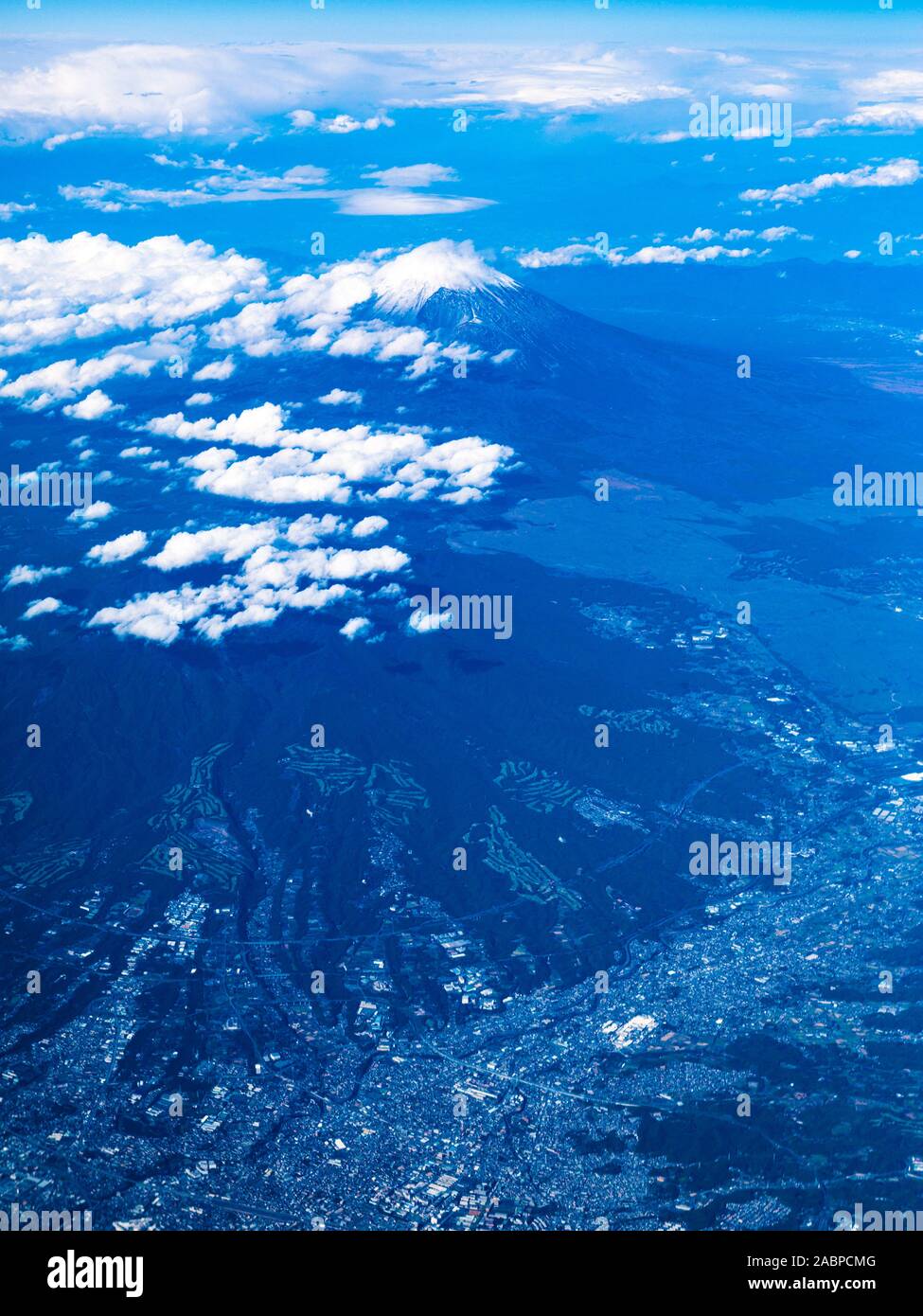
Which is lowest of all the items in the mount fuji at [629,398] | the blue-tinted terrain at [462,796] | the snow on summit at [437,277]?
the blue-tinted terrain at [462,796]

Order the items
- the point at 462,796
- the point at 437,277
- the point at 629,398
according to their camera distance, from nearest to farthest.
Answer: the point at 462,796, the point at 629,398, the point at 437,277

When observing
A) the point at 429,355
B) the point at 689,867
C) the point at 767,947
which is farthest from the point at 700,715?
A: the point at 429,355

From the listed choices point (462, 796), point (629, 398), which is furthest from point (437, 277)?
point (462, 796)

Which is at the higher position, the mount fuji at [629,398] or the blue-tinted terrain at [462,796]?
the mount fuji at [629,398]

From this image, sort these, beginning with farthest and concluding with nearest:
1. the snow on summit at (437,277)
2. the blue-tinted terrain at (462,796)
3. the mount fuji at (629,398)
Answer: the snow on summit at (437,277)
the mount fuji at (629,398)
the blue-tinted terrain at (462,796)

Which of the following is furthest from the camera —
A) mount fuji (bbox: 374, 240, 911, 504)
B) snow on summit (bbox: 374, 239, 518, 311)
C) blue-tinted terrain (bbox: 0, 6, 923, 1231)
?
snow on summit (bbox: 374, 239, 518, 311)

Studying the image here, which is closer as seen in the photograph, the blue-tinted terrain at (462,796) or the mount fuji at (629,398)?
the blue-tinted terrain at (462,796)

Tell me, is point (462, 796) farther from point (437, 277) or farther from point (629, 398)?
point (437, 277)

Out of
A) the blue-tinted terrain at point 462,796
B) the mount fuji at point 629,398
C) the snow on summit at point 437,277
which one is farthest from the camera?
the snow on summit at point 437,277
